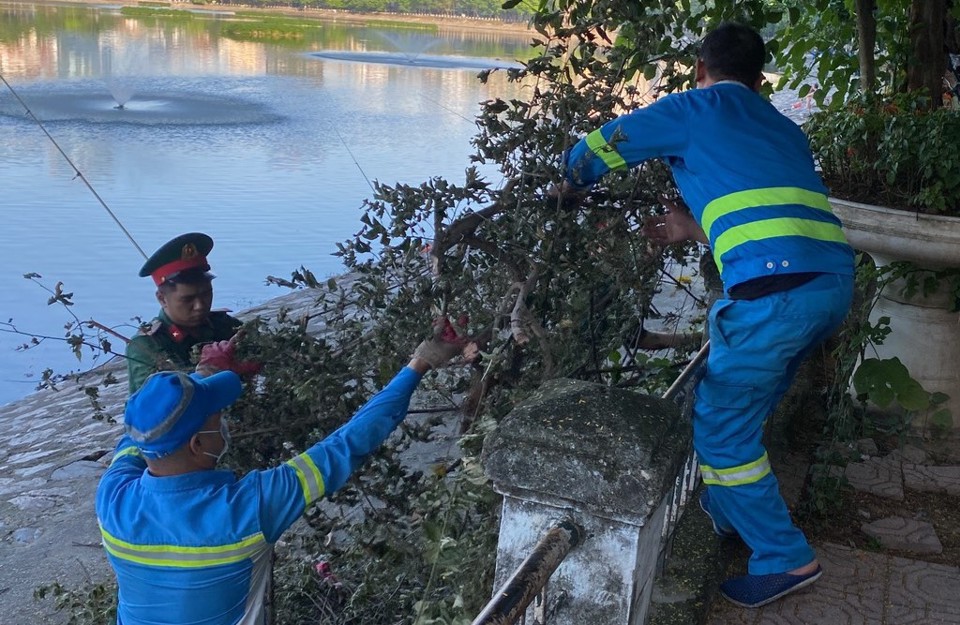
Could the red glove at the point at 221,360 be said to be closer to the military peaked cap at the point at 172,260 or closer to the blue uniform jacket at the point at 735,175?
the military peaked cap at the point at 172,260

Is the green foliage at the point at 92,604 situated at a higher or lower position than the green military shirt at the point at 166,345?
lower

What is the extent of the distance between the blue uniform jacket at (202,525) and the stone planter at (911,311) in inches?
115

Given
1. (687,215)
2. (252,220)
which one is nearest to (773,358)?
(687,215)

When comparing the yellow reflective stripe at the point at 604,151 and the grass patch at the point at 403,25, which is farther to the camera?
the grass patch at the point at 403,25

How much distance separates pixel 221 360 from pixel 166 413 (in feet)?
2.58

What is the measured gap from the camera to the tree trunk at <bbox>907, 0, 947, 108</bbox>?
5.53 metres

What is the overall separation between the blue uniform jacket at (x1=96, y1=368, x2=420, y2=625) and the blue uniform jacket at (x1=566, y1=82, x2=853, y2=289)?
1245 millimetres

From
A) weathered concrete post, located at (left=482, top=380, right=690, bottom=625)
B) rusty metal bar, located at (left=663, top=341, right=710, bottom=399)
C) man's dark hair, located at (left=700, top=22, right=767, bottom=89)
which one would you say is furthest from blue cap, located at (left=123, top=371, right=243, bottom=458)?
man's dark hair, located at (left=700, top=22, right=767, bottom=89)

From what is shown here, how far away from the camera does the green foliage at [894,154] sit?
4508 millimetres

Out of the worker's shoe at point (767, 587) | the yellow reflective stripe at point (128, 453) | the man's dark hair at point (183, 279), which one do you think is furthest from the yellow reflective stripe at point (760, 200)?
the man's dark hair at point (183, 279)

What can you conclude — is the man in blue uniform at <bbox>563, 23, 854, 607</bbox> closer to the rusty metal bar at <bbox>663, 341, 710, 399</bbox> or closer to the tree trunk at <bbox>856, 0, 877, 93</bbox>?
the rusty metal bar at <bbox>663, 341, 710, 399</bbox>

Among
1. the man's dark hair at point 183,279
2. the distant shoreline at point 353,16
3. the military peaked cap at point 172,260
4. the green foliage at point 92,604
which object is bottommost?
the green foliage at point 92,604

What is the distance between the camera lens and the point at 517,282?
3184 mm

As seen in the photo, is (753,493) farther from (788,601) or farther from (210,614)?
(210,614)
